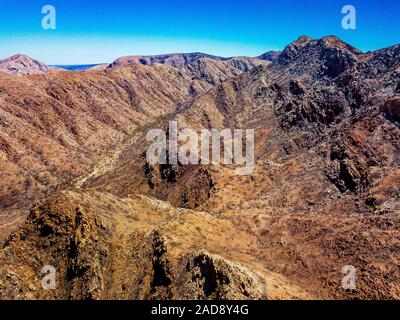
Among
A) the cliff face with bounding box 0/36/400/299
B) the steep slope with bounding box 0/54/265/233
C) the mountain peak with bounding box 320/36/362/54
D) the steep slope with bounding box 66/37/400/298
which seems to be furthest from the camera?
the mountain peak with bounding box 320/36/362/54

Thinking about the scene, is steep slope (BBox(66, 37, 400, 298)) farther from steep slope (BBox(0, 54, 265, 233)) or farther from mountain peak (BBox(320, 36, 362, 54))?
mountain peak (BBox(320, 36, 362, 54))

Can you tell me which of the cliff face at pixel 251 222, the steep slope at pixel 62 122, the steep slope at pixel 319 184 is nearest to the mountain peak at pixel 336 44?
the steep slope at pixel 319 184

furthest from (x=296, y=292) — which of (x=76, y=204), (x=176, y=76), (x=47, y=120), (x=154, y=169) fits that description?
(x=176, y=76)

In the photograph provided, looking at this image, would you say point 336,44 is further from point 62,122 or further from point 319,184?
point 319,184

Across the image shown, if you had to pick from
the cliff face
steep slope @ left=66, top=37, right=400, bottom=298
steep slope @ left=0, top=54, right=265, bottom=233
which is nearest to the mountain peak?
steep slope @ left=66, top=37, right=400, bottom=298

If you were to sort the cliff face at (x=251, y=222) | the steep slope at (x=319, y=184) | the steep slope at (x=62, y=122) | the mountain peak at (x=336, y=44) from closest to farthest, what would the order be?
the cliff face at (x=251, y=222)
the steep slope at (x=319, y=184)
the steep slope at (x=62, y=122)
the mountain peak at (x=336, y=44)

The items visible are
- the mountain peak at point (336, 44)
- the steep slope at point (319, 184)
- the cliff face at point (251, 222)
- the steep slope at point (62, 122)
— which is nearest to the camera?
the cliff face at point (251, 222)

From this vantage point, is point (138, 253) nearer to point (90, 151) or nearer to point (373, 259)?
point (373, 259)

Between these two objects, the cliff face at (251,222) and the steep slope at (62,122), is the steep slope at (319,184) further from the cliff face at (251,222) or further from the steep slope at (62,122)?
the steep slope at (62,122)

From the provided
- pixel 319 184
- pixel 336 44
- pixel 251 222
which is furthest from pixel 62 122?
pixel 336 44
